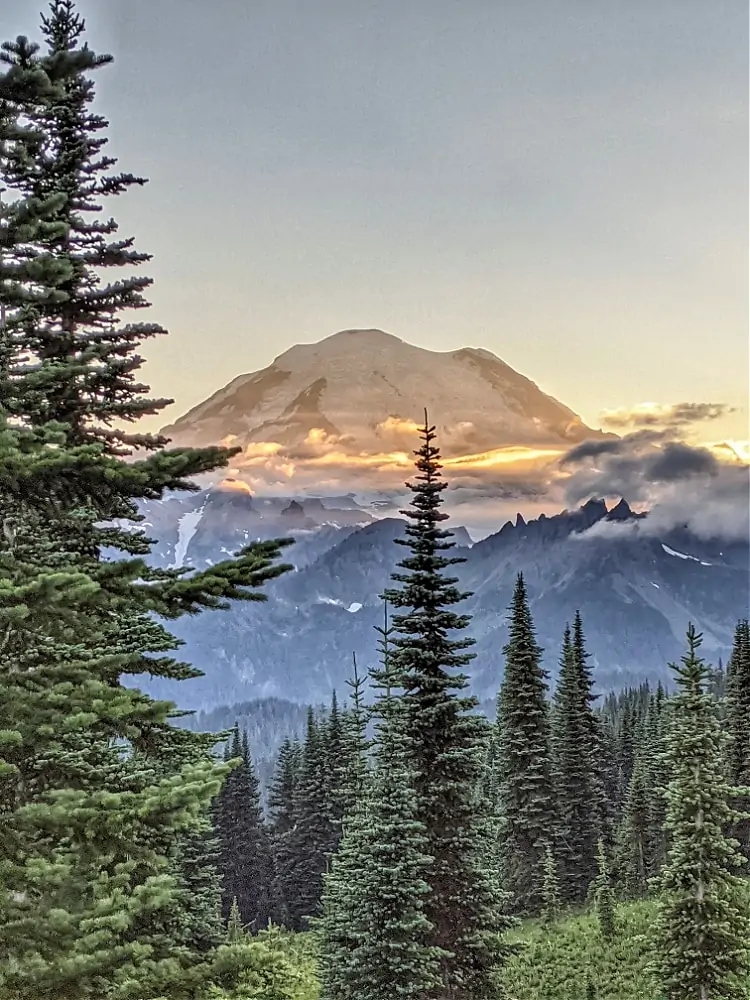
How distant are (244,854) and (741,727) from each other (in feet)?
128

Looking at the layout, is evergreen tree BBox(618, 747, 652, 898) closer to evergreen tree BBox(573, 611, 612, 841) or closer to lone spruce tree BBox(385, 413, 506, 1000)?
evergreen tree BBox(573, 611, 612, 841)

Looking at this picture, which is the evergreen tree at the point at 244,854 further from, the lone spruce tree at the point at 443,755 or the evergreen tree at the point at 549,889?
the lone spruce tree at the point at 443,755

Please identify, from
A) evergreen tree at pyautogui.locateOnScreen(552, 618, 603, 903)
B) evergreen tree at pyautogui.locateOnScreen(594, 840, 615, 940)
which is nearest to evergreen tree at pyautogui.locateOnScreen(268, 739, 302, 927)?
evergreen tree at pyautogui.locateOnScreen(552, 618, 603, 903)

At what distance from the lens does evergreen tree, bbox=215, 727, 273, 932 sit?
65875mm

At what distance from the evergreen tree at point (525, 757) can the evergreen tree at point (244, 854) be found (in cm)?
2499

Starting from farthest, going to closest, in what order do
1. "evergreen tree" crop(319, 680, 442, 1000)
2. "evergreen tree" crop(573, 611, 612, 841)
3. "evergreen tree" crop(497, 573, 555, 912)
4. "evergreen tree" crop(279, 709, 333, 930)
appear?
"evergreen tree" crop(279, 709, 333, 930) < "evergreen tree" crop(573, 611, 612, 841) < "evergreen tree" crop(497, 573, 555, 912) < "evergreen tree" crop(319, 680, 442, 1000)

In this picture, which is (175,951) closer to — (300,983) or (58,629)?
(58,629)

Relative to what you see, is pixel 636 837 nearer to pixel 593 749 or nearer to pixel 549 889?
pixel 593 749

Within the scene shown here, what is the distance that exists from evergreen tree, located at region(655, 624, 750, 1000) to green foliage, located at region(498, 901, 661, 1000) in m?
10.1

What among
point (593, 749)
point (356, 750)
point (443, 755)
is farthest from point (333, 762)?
point (443, 755)

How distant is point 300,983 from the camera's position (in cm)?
3572

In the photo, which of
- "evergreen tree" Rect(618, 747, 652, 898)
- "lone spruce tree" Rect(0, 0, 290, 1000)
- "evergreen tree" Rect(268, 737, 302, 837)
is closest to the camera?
"lone spruce tree" Rect(0, 0, 290, 1000)

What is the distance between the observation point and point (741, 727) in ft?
159

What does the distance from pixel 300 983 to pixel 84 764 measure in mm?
32329
